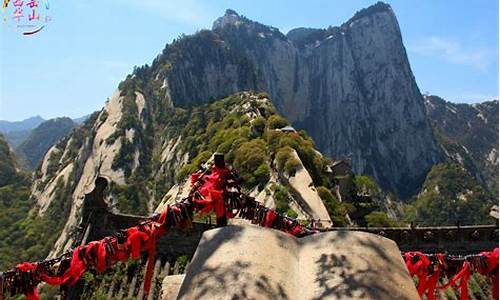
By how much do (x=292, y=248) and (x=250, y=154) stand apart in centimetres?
3681

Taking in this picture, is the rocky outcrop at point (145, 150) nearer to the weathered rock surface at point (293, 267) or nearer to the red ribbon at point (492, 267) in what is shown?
the red ribbon at point (492, 267)

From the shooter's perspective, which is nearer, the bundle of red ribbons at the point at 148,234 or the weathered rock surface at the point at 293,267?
the weathered rock surface at the point at 293,267

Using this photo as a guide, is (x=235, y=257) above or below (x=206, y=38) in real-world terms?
below

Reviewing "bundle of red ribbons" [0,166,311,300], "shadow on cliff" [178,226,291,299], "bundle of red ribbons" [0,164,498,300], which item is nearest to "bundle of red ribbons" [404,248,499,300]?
"bundle of red ribbons" [0,164,498,300]

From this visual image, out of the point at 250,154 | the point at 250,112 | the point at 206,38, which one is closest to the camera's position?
the point at 250,154

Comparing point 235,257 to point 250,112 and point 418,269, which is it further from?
point 250,112

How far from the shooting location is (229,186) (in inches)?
350

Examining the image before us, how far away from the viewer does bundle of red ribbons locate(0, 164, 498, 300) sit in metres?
6.75

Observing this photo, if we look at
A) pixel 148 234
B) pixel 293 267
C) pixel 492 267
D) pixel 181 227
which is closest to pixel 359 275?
pixel 293 267


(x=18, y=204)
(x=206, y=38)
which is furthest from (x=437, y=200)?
(x=18, y=204)

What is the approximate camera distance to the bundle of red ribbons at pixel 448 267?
7.64 meters

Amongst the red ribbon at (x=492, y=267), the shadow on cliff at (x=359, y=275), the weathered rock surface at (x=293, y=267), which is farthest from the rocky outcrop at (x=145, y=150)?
the shadow on cliff at (x=359, y=275)

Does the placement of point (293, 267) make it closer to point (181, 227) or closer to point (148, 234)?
point (148, 234)

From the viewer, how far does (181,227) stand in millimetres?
8344
